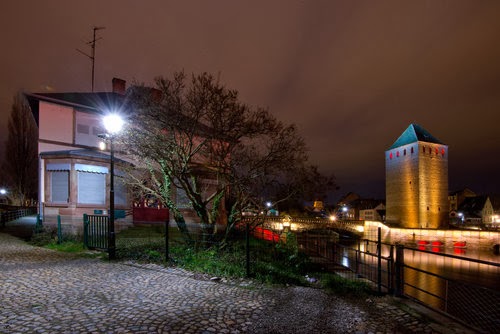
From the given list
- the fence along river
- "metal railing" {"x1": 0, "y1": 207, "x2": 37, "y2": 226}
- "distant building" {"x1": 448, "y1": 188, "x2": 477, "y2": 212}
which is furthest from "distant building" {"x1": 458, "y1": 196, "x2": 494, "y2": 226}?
"metal railing" {"x1": 0, "y1": 207, "x2": 37, "y2": 226}

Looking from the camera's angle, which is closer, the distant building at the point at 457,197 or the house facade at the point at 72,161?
the house facade at the point at 72,161

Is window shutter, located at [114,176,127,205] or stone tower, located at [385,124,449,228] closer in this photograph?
window shutter, located at [114,176,127,205]

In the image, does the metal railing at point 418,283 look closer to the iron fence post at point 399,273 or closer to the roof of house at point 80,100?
the iron fence post at point 399,273

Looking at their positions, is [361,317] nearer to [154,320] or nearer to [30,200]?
[154,320]

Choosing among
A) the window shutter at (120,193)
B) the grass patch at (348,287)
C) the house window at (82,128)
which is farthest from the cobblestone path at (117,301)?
the house window at (82,128)

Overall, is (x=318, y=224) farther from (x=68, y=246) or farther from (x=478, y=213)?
(x=478, y=213)

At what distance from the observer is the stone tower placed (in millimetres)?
66750

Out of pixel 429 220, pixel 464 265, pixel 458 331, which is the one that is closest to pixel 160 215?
pixel 458 331

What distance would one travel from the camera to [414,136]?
71.1 meters

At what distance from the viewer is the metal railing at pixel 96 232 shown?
12080 millimetres

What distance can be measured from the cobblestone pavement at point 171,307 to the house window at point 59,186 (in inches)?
460

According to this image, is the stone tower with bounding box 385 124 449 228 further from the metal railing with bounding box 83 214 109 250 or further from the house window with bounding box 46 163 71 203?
the metal railing with bounding box 83 214 109 250

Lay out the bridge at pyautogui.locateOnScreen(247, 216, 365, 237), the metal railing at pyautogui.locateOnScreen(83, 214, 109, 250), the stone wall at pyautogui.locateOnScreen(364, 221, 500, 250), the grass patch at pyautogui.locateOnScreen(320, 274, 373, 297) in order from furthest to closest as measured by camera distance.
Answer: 1. the stone wall at pyautogui.locateOnScreen(364, 221, 500, 250)
2. the bridge at pyautogui.locateOnScreen(247, 216, 365, 237)
3. the metal railing at pyautogui.locateOnScreen(83, 214, 109, 250)
4. the grass patch at pyautogui.locateOnScreen(320, 274, 373, 297)

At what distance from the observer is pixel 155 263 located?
10.1 metres
